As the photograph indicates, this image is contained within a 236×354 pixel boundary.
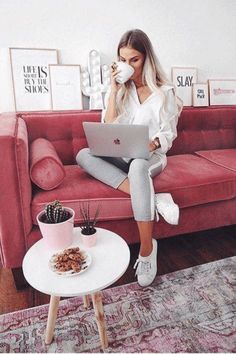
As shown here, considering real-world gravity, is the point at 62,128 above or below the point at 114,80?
below

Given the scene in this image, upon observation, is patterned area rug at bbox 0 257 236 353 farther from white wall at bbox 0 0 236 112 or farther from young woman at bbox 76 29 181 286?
white wall at bbox 0 0 236 112

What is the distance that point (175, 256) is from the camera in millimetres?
1515

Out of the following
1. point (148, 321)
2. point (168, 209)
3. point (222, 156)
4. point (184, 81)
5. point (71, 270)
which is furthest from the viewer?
point (184, 81)

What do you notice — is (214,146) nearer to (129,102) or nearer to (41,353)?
(129,102)

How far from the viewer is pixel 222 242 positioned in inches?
64.9

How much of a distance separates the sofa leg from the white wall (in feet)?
3.43

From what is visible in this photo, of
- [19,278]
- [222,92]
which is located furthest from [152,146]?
[222,92]

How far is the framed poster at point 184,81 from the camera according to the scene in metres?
2.09

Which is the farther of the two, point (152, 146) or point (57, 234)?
point (152, 146)

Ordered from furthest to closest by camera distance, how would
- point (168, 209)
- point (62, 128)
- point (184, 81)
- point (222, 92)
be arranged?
point (222, 92), point (184, 81), point (62, 128), point (168, 209)

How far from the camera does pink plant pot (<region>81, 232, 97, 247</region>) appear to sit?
963mm

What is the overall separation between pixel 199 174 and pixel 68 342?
0.98m

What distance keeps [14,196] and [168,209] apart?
64 cm

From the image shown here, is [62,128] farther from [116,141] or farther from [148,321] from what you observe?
[148,321]
